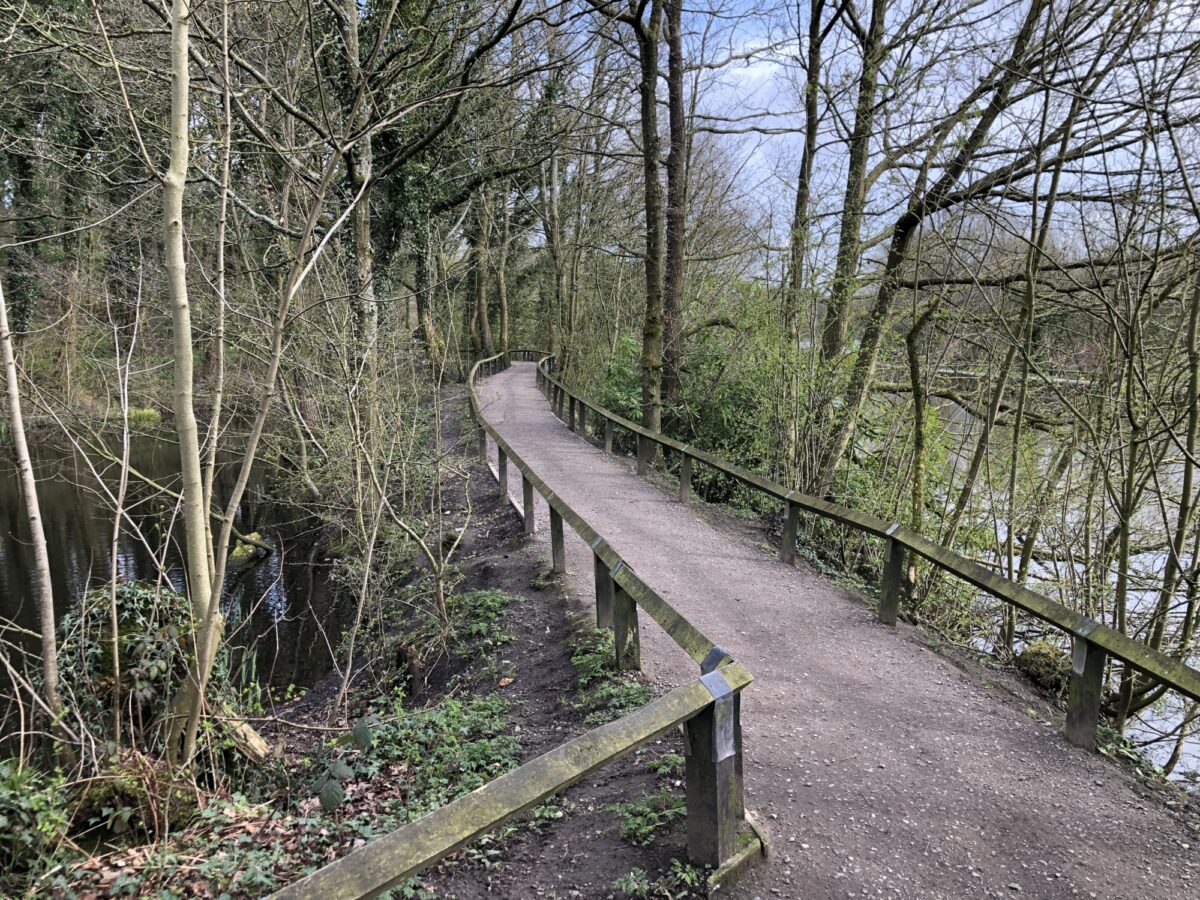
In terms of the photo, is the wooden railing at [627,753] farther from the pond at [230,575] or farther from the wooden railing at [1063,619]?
the pond at [230,575]

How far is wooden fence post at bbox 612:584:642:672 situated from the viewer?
14.1ft

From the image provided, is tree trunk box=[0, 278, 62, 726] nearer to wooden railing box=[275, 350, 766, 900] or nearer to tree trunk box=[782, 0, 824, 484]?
wooden railing box=[275, 350, 766, 900]

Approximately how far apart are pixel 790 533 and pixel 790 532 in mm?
14

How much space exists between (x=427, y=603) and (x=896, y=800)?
5505 mm

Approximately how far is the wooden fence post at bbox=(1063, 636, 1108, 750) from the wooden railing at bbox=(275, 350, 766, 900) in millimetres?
2188

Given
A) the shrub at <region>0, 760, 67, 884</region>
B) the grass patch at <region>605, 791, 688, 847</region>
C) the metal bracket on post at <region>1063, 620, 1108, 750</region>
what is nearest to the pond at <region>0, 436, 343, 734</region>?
the shrub at <region>0, 760, 67, 884</region>

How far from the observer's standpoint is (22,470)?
315 centimetres

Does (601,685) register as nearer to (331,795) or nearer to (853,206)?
(331,795)

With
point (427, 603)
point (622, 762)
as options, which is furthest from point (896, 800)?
point (427, 603)

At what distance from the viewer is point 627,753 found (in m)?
2.36

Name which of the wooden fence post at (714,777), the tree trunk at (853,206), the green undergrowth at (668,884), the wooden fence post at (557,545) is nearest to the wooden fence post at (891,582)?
the wooden fence post at (557,545)

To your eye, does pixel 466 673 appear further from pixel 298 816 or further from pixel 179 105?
pixel 179 105

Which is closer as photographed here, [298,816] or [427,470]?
[298,816]

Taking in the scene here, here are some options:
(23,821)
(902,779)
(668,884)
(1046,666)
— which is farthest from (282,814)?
(1046,666)
